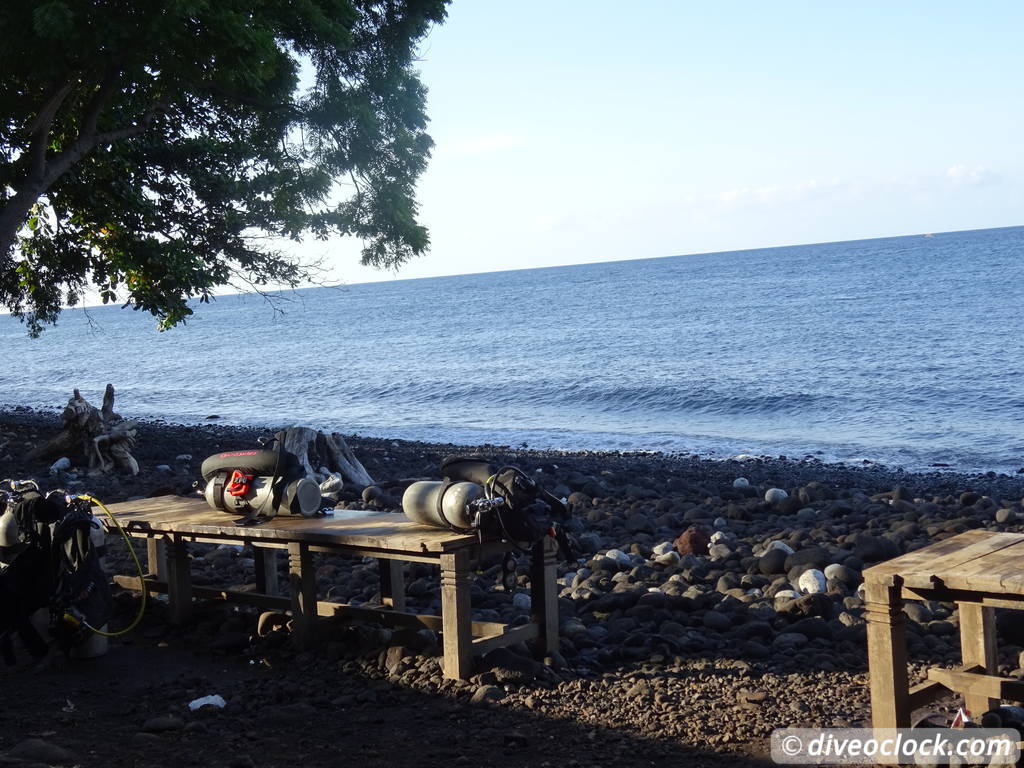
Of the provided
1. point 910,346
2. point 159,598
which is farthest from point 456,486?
point 910,346

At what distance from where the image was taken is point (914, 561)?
4406 mm

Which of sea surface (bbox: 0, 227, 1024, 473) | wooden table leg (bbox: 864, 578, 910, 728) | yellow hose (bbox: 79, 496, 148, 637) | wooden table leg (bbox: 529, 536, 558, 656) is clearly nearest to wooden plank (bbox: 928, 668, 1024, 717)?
wooden table leg (bbox: 864, 578, 910, 728)

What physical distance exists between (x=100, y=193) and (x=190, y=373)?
33.2 metres

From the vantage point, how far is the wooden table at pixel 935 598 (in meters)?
4.07

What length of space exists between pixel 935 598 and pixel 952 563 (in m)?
0.16

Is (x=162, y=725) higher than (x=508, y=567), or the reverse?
(x=508, y=567)

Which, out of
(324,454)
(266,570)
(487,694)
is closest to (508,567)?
(487,694)

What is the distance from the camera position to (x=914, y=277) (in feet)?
243

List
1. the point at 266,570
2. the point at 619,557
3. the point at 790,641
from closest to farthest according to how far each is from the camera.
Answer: the point at 790,641 < the point at 266,570 < the point at 619,557

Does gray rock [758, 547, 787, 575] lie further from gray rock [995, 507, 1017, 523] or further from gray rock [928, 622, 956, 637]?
gray rock [995, 507, 1017, 523]

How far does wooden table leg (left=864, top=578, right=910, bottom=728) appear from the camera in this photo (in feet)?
14.1

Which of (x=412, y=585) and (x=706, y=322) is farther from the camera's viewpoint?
(x=706, y=322)

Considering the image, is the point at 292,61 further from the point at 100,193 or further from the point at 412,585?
the point at 412,585

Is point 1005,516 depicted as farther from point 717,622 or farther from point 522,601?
point 522,601
